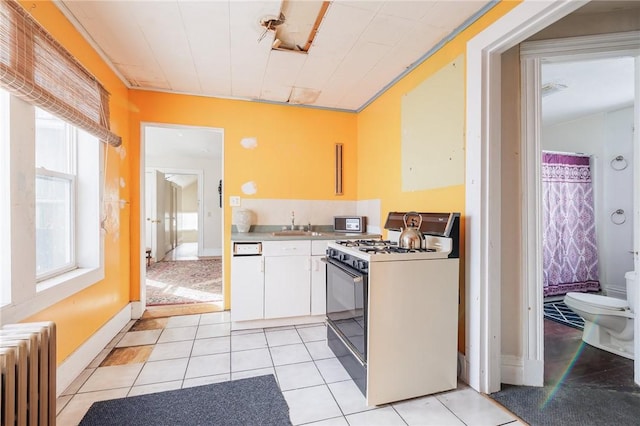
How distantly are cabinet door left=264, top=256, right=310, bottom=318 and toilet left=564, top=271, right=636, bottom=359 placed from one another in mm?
2385

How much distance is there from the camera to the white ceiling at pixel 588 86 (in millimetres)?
2516

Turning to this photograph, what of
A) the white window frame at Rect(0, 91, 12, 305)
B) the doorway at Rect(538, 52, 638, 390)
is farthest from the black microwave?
the white window frame at Rect(0, 91, 12, 305)

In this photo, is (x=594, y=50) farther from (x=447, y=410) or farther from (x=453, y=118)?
(x=447, y=410)

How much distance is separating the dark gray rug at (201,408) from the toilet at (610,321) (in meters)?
2.53

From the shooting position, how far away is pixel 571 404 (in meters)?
1.64

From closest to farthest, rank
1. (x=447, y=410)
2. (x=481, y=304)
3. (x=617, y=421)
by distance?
(x=617, y=421), (x=447, y=410), (x=481, y=304)

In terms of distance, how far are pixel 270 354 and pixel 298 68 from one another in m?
2.44

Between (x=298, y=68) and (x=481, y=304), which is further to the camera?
(x=298, y=68)

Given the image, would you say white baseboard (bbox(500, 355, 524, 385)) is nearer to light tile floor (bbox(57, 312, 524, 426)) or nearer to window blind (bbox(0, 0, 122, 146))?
light tile floor (bbox(57, 312, 524, 426))

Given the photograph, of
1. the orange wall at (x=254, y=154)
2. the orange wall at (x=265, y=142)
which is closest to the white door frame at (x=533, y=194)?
the orange wall at (x=254, y=154)

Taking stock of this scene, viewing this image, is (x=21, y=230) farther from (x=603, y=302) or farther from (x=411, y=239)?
(x=603, y=302)

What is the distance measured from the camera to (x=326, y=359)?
2.17 metres

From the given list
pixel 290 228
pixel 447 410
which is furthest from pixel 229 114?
pixel 447 410

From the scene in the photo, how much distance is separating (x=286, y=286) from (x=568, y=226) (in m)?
3.73
